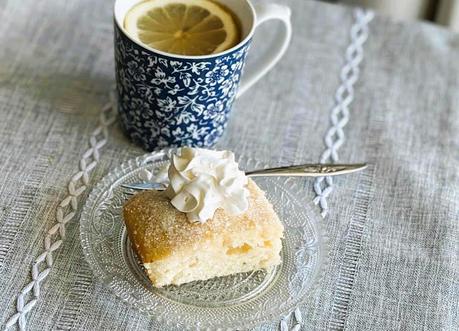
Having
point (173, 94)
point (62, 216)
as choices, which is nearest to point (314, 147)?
point (173, 94)

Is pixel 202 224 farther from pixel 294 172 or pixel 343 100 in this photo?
pixel 343 100

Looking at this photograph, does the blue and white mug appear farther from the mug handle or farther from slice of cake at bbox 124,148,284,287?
slice of cake at bbox 124,148,284,287

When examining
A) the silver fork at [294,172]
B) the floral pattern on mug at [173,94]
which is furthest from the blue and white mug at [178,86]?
the silver fork at [294,172]

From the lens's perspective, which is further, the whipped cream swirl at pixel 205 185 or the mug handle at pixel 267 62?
the mug handle at pixel 267 62

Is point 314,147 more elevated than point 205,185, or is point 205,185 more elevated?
point 205,185

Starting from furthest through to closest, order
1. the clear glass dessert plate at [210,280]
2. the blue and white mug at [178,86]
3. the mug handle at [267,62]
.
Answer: the mug handle at [267,62] < the blue and white mug at [178,86] < the clear glass dessert plate at [210,280]

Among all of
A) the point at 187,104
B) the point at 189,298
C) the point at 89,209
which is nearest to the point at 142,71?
the point at 187,104

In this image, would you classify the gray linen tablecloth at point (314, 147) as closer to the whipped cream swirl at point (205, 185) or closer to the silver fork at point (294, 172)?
the silver fork at point (294, 172)
